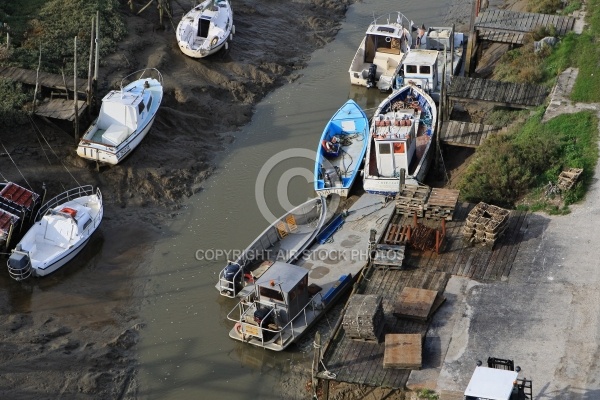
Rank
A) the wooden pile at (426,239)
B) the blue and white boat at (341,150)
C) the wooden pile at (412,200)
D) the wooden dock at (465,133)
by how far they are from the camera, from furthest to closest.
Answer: the wooden dock at (465,133) < the blue and white boat at (341,150) < the wooden pile at (412,200) < the wooden pile at (426,239)

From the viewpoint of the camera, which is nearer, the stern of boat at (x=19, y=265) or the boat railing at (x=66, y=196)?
the stern of boat at (x=19, y=265)

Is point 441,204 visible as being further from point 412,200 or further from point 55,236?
point 55,236

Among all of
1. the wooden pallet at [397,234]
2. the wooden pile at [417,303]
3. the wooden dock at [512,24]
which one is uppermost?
the wooden dock at [512,24]

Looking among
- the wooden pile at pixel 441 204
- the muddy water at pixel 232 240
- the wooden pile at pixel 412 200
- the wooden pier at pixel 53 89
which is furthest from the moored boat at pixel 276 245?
the wooden pier at pixel 53 89

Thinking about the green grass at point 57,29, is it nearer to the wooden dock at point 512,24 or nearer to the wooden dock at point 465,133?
the wooden dock at point 465,133

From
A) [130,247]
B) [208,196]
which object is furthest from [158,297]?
[208,196]

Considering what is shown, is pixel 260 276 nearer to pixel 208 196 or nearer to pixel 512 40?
pixel 208 196
